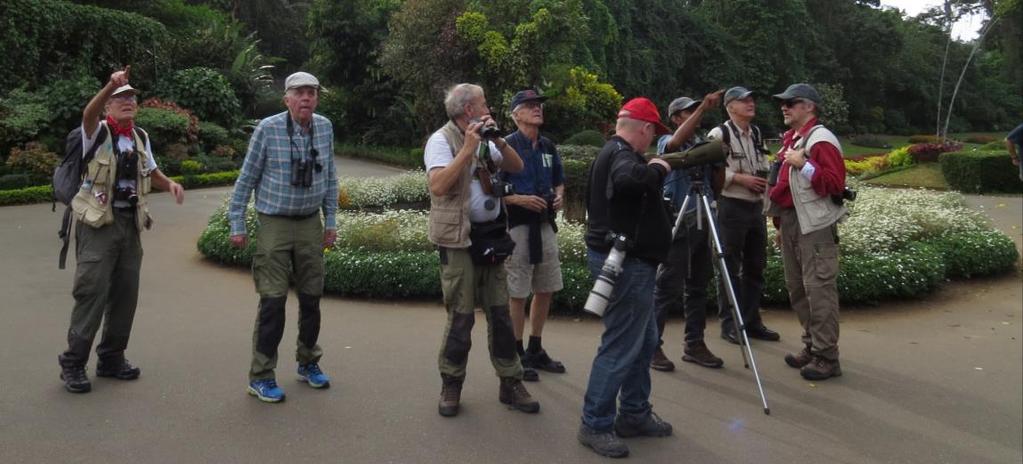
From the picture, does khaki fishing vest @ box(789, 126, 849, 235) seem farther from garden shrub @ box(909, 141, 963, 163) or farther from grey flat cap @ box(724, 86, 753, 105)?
garden shrub @ box(909, 141, 963, 163)

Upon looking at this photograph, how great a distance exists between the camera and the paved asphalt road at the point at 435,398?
4.41 meters

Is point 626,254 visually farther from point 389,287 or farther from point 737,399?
point 389,287

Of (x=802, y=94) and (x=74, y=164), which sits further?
(x=802, y=94)

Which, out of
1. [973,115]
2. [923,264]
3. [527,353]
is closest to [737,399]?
[527,353]

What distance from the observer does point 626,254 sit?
14.0 ft

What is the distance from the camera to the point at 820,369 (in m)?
5.69

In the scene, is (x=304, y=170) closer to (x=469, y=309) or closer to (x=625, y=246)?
(x=469, y=309)

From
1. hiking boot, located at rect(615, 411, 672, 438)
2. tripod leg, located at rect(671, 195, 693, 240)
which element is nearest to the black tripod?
tripod leg, located at rect(671, 195, 693, 240)

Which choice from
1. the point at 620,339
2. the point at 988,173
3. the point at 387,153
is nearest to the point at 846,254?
the point at 620,339

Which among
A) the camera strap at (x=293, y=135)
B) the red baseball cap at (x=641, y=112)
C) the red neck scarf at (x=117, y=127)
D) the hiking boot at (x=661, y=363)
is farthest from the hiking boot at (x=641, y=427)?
the red neck scarf at (x=117, y=127)

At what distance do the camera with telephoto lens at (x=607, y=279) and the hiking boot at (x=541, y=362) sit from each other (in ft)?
5.39

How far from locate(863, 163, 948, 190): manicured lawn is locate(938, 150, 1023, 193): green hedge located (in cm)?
92

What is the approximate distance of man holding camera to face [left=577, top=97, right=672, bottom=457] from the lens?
4.25 m

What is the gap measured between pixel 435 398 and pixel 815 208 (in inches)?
111
